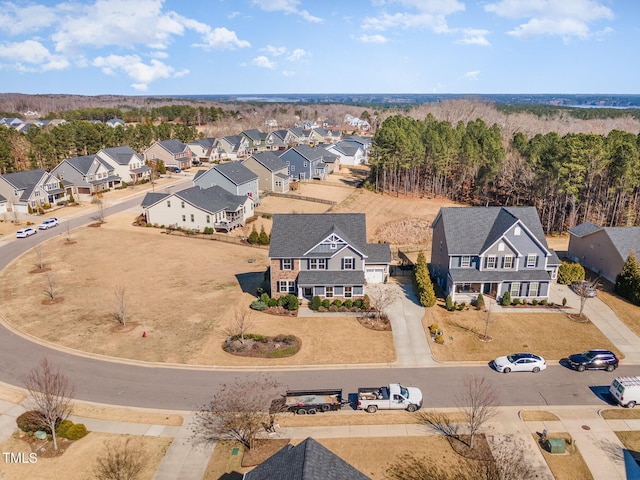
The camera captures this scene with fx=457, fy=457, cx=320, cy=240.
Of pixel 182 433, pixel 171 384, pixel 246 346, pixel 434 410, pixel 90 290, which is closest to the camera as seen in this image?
pixel 182 433

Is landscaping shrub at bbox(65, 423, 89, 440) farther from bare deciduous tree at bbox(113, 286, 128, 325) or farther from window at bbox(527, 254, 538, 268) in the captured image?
window at bbox(527, 254, 538, 268)

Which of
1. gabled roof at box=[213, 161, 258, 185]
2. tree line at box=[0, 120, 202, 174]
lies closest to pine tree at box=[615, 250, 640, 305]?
gabled roof at box=[213, 161, 258, 185]

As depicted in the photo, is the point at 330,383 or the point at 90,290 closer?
the point at 330,383

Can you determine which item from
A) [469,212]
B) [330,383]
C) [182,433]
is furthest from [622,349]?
[182,433]

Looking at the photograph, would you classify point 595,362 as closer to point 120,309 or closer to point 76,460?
point 76,460

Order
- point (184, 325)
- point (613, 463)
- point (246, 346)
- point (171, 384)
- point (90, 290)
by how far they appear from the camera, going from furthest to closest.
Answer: point (90, 290) < point (184, 325) < point (246, 346) < point (171, 384) < point (613, 463)

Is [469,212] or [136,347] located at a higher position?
[469,212]

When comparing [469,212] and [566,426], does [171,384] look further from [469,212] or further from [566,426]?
[469,212]
